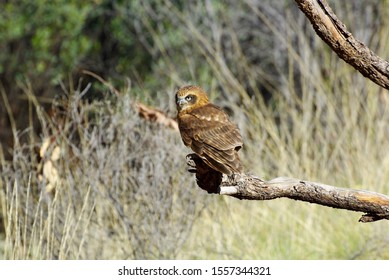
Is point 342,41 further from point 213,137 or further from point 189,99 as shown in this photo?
point 189,99

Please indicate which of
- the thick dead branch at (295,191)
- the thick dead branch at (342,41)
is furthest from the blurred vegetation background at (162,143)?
the thick dead branch at (342,41)

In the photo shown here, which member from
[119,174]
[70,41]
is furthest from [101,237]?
[70,41]

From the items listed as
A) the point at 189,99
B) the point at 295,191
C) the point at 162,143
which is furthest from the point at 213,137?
the point at 162,143

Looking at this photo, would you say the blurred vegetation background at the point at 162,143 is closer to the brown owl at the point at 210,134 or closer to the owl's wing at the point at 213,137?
the brown owl at the point at 210,134

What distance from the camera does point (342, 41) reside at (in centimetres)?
379

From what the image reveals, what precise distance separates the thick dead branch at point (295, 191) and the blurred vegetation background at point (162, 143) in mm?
A: 1541

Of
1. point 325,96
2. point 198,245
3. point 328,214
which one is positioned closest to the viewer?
point 198,245

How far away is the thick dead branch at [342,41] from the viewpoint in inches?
148

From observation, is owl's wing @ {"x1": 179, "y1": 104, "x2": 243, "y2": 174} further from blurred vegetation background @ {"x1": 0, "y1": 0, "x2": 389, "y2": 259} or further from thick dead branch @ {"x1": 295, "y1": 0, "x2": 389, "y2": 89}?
blurred vegetation background @ {"x1": 0, "y1": 0, "x2": 389, "y2": 259}

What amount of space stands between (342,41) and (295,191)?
0.62 meters

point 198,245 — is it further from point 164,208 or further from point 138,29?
point 138,29

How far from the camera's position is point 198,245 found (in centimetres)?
600

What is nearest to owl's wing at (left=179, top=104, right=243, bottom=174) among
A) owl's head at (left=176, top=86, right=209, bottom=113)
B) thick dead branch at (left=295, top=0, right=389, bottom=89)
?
owl's head at (left=176, top=86, right=209, bottom=113)
